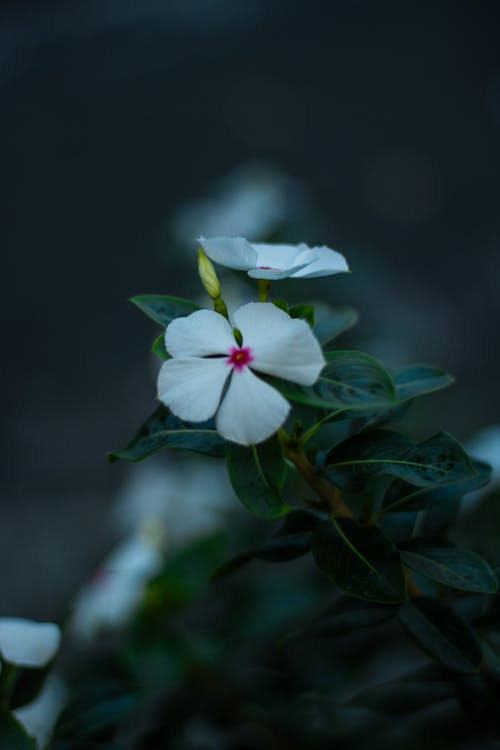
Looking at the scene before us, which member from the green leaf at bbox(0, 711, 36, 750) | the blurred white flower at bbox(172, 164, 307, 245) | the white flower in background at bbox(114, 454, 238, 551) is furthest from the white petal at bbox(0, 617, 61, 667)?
the blurred white flower at bbox(172, 164, 307, 245)

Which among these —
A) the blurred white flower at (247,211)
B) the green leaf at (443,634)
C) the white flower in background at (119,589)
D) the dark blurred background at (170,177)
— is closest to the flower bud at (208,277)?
the green leaf at (443,634)

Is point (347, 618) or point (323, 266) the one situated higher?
point (323, 266)

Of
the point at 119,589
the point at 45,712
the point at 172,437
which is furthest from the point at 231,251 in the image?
the point at 45,712

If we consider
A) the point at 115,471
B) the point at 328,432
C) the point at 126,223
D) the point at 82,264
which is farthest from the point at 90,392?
Answer: the point at 328,432

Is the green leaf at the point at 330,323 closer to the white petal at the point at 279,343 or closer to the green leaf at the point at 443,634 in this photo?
the white petal at the point at 279,343

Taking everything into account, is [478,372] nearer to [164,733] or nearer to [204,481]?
[204,481]

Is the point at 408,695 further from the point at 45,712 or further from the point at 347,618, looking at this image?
the point at 45,712
